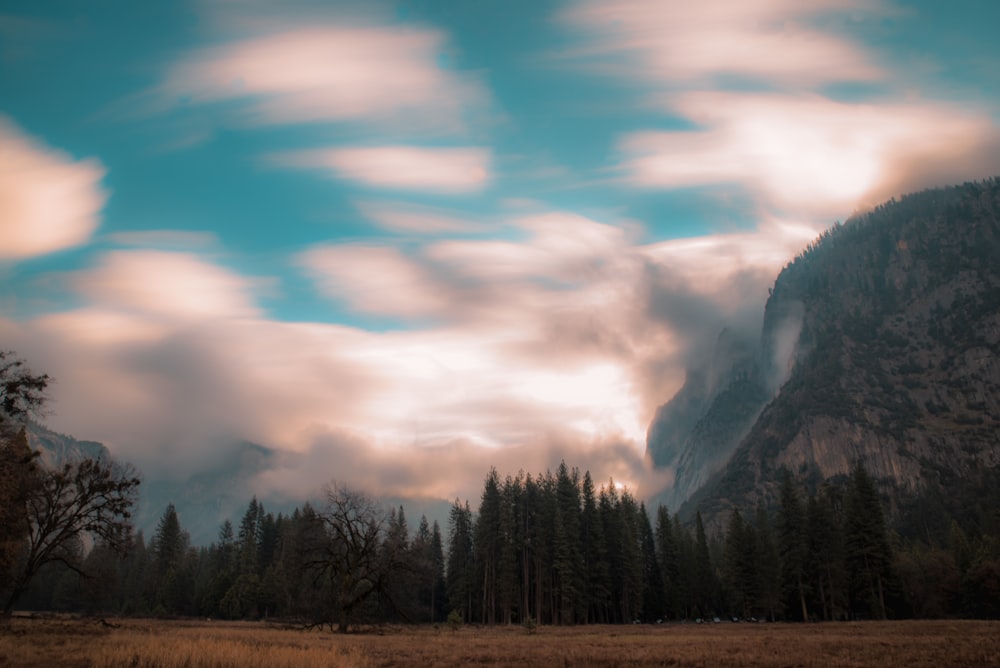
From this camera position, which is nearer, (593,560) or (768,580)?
(768,580)

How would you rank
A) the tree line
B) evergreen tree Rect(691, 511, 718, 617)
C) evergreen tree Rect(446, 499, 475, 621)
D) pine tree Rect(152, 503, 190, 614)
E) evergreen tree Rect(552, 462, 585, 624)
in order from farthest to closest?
pine tree Rect(152, 503, 190, 614)
evergreen tree Rect(691, 511, 718, 617)
evergreen tree Rect(446, 499, 475, 621)
evergreen tree Rect(552, 462, 585, 624)
the tree line

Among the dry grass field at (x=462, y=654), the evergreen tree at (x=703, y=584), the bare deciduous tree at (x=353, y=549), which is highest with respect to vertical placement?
the bare deciduous tree at (x=353, y=549)

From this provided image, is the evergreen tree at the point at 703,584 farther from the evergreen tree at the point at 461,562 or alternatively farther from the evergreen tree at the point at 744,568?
the evergreen tree at the point at 461,562

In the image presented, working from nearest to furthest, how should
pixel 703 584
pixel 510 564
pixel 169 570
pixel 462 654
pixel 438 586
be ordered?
pixel 462 654, pixel 510 564, pixel 703 584, pixel 169 570, pixel 438 586

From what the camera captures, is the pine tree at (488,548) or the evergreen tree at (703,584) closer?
the pine tree at (488,548)

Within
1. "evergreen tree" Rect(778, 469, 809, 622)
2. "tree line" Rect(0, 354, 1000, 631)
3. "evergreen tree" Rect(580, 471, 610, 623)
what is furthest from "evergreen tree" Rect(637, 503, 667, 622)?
"evergreen tree" Rect(778, 469, 809, 622)

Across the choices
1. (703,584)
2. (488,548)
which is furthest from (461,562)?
(703,584)

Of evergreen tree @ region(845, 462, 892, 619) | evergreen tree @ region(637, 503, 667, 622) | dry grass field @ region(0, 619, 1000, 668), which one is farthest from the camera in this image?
evergreen tree @ region(637, 503, 667, 622)

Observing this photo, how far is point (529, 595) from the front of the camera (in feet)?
288

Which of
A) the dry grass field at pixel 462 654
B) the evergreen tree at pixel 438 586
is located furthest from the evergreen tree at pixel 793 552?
the evergreen tree at pixel 438 586

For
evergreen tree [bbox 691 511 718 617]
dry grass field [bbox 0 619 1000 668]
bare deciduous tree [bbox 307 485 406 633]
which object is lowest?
evergreen tree [bbox 691 511 718 617]

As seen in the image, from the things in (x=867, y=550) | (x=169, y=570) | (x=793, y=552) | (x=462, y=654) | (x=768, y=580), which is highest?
(x=867, y=550)

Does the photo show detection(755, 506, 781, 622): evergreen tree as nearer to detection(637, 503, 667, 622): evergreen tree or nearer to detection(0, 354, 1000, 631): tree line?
detection(0, 354, 1000, 631): tree line

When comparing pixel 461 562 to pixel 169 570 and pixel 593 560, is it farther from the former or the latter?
pixel 169 570
